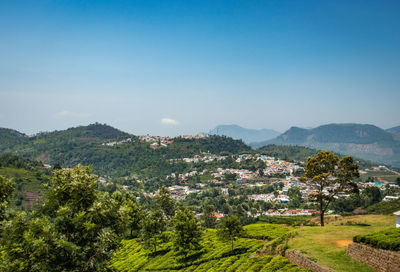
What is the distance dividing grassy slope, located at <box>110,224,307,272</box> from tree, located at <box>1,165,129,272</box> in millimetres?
8394

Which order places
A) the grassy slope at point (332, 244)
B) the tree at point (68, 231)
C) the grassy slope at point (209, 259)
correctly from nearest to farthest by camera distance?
the tree at point (68, 231)
the grassy slope at point (332, 244)
the grassy slope at point (209, 259)

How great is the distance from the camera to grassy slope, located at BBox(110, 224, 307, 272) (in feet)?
75.7

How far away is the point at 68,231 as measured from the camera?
49.8 feet

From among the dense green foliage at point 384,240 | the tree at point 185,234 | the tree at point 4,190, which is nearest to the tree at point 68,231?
the tree at point 4,190

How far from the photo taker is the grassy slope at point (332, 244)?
1716 centimetres

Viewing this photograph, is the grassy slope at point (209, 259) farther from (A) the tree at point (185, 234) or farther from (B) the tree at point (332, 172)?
(B) the tree at point (332, 172)

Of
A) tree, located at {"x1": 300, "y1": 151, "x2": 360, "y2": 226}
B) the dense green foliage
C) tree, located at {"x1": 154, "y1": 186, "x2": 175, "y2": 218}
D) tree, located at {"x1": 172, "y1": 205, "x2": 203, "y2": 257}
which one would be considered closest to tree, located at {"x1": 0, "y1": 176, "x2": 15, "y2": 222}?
tree, located at {"x1": 172, "y1": 205, "x2": 203, "y2": 257}

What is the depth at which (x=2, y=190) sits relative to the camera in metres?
20.6

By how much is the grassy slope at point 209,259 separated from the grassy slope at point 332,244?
2364 millimetres

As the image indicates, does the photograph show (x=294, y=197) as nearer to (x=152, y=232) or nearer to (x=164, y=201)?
(x=164, y=201)

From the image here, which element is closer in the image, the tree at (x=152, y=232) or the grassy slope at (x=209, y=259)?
the grassy slope at (x=209, y=259)

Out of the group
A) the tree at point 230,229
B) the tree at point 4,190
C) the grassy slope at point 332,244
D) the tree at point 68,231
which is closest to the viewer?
the tree at point 68,231

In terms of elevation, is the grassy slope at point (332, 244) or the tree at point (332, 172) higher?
the tree at point (332, 172)

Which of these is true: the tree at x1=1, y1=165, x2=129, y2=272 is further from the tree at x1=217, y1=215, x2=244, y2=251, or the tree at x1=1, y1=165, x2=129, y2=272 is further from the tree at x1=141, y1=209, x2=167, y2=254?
the tree at x1=141, y1=209, x2=167, y2=254
